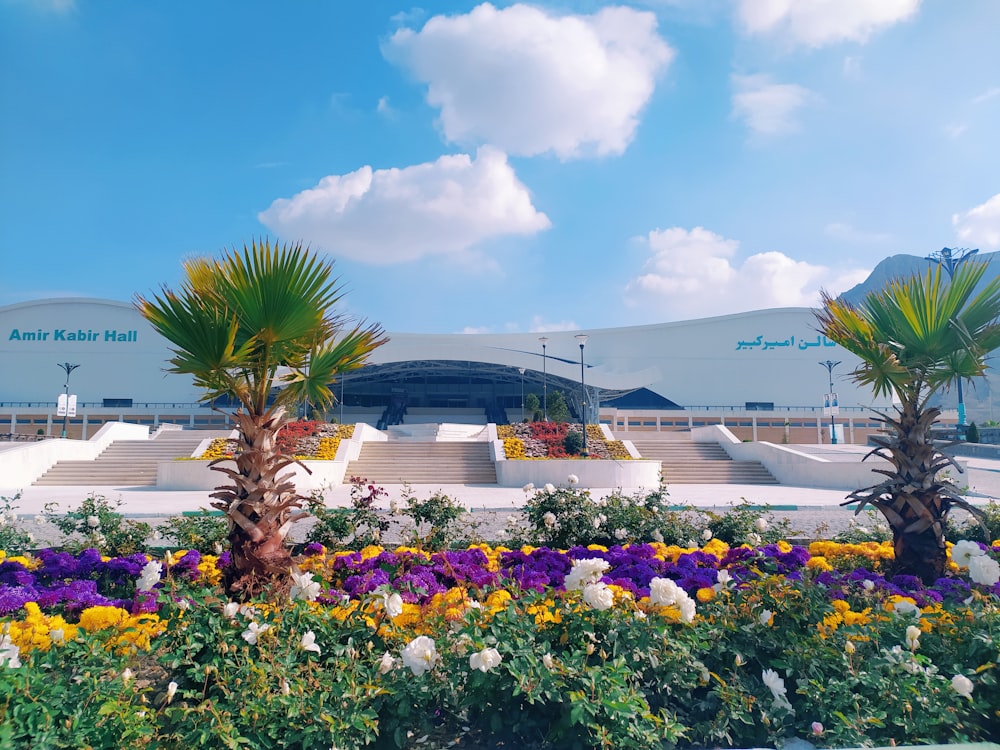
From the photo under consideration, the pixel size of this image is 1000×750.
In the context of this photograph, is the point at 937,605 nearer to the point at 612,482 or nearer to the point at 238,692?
the point at 238,692

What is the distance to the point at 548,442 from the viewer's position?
2438 centimetres

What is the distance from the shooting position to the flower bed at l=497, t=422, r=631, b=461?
72.7 feet

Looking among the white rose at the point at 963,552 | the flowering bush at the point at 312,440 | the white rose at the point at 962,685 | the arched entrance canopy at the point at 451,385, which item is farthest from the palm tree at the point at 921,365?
the arched entrance canopy at the point at 451,385

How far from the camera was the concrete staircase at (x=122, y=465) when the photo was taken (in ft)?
65.0

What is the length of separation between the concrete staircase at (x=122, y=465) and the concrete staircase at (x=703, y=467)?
16.6m

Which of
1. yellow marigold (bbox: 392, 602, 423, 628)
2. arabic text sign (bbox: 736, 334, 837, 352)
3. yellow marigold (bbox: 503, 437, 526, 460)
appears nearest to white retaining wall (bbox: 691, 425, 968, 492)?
yellow marigold (bbox: 503, 437, 526, 460)

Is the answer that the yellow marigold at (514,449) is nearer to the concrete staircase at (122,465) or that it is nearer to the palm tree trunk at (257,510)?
the concrete staircase at (122,465)

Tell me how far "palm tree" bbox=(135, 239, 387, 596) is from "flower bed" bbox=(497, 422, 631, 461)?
16.2m

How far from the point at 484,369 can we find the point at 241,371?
48.1 meters

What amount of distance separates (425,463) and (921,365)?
58.2 feet

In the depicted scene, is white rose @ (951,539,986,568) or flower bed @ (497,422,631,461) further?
flower bed @ (497,422,631,461)

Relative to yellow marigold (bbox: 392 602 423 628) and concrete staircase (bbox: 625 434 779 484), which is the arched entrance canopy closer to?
concrete staircase (bbox: 625 434 779 484)

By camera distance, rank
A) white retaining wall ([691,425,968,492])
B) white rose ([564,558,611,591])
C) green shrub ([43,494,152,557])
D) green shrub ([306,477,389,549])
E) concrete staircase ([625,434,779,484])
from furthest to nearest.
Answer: concrete staircase ([625,434,779,484]), white retaining wall ([691,425,968,492]), green shrub ([306,477,389,549]), green shrub ([43,494,152,557]), white rose ([564,558,611,591])

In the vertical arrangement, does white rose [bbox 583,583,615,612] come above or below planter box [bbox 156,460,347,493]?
above
